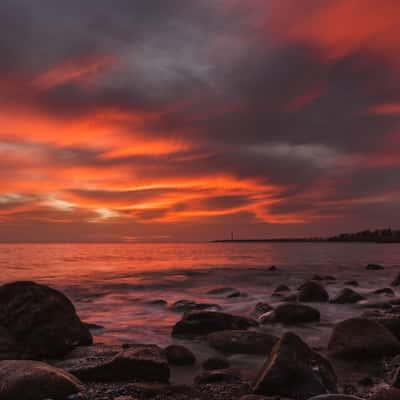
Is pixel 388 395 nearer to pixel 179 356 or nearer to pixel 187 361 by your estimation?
pixel 187 361

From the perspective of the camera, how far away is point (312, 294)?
59.6 feet

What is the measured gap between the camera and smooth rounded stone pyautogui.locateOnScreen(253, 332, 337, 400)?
6188mm

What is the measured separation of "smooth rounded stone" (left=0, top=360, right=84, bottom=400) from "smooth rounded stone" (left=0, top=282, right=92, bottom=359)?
7.77ft

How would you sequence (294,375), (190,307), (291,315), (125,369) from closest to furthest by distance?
(294,375) → (125,369) → (291,315) → (190,307)

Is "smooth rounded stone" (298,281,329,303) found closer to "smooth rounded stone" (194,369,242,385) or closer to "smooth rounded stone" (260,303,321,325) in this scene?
"smooth rounded stone" (260,303,321,325)

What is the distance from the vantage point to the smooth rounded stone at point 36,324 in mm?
8484

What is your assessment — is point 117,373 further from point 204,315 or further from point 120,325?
point 120,325

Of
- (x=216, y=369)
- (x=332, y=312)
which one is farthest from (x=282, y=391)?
(x=332, y=312)

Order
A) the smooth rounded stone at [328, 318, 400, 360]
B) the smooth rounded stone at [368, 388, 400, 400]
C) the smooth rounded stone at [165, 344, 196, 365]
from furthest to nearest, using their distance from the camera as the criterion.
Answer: the smooth rounded stone at [328, 318, 400, 360]
the smooth rounded stone at [165, 344, 196, 365]
the smooth rounded stone at [368, 388, 400, 400]

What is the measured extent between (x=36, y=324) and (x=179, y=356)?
3134mm

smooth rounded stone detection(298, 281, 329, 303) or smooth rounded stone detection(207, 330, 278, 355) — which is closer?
smooth rounded stone detection(207, 330, 278, 355)

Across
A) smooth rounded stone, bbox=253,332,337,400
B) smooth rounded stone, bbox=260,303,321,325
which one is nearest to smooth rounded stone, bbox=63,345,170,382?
smooth rounded stone, bbox=253,332,337,400

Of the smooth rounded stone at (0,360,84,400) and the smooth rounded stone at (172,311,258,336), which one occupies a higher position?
the smooth rounded stone at (0,360,84,400)

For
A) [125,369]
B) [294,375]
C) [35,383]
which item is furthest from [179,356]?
[35,383]
